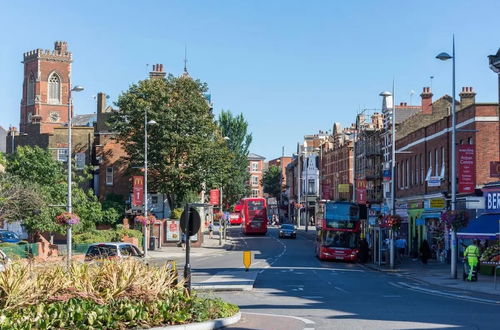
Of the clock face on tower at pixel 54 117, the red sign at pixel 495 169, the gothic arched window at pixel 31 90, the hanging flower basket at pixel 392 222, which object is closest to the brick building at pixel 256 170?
the gothic arched window at pixel 31 90

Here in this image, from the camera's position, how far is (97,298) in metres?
14.0

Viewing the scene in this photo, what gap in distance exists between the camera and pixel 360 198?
180 feet

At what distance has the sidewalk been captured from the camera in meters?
27.3

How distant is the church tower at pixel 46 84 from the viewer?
115 meters

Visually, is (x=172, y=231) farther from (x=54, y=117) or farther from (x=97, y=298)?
(x=54, y=117)

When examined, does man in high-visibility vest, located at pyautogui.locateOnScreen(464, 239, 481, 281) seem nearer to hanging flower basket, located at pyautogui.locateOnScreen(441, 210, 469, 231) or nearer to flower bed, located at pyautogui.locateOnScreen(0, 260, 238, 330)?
hanging flower basket, located at pyautogui.locateOnScreen(441, 210, 469, 231)

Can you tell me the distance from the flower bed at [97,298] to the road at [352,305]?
1.69 m

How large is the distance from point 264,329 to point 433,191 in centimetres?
3696

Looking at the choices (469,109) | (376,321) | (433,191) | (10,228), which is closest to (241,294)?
(376,321)

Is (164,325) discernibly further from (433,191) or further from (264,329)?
(433,191)

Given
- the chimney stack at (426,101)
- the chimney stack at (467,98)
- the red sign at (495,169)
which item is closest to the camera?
the red sign at (495,169)

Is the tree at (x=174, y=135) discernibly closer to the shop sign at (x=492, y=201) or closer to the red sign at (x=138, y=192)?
the red sign at (x=138, y=192)

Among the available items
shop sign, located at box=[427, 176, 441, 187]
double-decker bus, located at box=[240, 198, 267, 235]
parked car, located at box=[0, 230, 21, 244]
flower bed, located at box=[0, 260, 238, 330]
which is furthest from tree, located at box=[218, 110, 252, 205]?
flower bed, located at box=[0, 260, 238, 330]

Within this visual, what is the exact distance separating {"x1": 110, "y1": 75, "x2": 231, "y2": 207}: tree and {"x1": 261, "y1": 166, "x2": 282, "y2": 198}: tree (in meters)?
102
